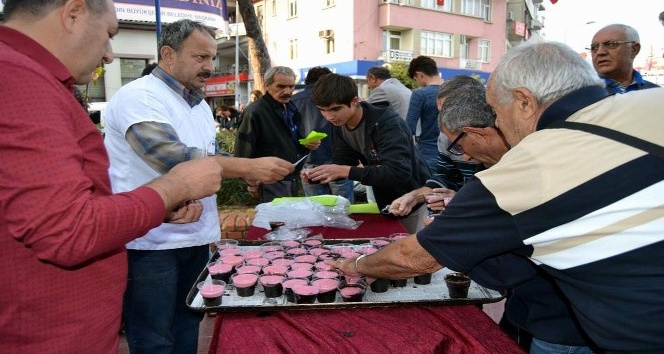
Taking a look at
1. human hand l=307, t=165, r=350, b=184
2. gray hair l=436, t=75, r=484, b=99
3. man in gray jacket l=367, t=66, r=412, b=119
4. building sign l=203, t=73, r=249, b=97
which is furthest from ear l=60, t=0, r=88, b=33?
building sign l=203, t=73, r=249, b=97

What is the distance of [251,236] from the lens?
2699mm

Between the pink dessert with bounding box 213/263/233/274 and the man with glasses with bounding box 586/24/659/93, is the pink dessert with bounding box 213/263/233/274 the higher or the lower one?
the lower one

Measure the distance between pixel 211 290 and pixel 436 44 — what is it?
23.7 m

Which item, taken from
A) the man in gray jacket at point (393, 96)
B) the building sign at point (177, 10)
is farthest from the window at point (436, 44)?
the building sign at point (177, 10)

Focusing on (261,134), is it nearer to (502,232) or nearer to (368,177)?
(368,177)

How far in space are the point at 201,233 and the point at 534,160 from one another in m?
1.62

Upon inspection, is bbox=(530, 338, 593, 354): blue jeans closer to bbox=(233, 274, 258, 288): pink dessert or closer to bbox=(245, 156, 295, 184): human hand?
bbox=(233, 274, 258, 288): pink dessert

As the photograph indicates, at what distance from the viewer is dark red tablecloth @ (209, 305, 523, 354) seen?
1.37m

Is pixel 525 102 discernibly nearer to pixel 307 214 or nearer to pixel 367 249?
pixel 367 249

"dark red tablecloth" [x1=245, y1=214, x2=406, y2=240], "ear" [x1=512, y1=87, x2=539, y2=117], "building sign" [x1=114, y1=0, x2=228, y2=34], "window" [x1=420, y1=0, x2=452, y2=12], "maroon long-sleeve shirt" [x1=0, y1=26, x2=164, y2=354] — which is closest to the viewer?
"maroon long-sleeve shirt" [x1=0, y1=26, x2=164, y2=354]

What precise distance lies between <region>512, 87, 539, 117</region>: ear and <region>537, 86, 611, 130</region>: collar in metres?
0.07

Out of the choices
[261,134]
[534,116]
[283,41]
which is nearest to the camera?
[534,116]

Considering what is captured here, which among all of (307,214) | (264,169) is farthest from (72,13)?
(307,214)

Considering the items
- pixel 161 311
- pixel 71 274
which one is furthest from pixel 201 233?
pixel 71 274
